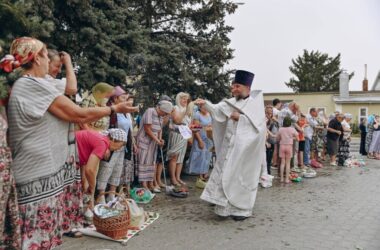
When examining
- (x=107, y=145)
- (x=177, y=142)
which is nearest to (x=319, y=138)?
(x=177, y=142)

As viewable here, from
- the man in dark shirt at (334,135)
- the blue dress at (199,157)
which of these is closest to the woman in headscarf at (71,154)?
the blue dress at (199,157)

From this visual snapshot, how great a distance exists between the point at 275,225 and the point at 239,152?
117 cm

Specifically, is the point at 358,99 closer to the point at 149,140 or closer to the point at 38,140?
the point at 149,140

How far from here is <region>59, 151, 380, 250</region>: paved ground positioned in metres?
4.78

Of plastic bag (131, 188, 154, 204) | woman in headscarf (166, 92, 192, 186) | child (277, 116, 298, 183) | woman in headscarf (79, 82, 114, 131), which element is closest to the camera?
woman in headscarf (79, 82, 114, 131)

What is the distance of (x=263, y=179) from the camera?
8.98 metres

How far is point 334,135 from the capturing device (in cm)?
1270

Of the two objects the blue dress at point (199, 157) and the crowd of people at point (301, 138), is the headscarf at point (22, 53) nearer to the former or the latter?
the blue dress at point (199, 157)

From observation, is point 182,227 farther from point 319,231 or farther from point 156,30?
point 156,30

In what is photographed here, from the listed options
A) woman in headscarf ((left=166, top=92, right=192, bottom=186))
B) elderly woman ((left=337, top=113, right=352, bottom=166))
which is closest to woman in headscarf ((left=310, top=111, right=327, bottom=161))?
elderly woman ((left=337, top=113, right=352, bottom=166))

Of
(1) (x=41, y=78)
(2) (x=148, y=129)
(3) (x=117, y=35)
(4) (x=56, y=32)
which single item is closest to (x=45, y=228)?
(1) (x=41, y=78)

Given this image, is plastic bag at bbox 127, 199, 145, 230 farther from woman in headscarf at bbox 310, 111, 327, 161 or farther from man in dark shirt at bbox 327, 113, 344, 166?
man in dark shirt at bbox 327, 113, 344, 166

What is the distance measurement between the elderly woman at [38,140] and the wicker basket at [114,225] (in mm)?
1890

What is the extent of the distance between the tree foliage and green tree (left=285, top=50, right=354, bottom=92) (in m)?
45.6
